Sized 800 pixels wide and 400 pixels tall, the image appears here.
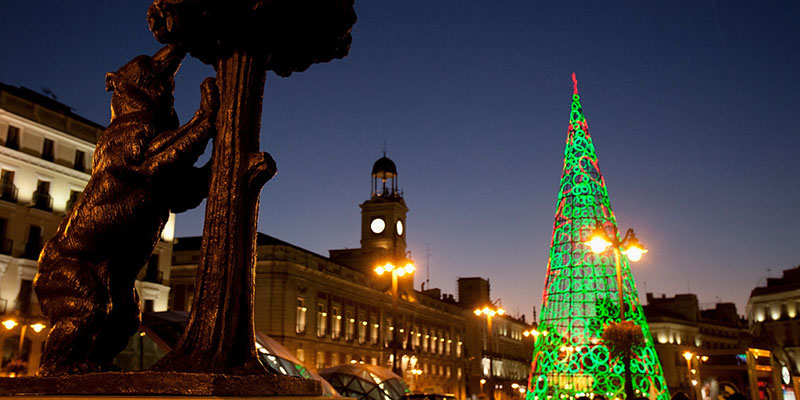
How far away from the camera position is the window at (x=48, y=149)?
33162mm

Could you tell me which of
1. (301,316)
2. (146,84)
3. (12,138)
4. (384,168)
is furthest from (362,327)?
(146,84)

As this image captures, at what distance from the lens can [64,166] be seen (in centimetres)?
3391

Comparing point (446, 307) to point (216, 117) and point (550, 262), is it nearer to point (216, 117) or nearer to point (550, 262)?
point (550, 262)

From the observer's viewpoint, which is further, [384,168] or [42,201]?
[384,168]

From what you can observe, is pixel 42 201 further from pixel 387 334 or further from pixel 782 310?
pixel 782 310

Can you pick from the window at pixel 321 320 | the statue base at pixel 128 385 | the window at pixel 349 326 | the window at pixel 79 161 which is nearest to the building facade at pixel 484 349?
the window at pixel 349 326

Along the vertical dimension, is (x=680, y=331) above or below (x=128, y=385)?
above

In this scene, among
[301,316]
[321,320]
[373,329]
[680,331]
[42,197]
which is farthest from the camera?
[680,331]

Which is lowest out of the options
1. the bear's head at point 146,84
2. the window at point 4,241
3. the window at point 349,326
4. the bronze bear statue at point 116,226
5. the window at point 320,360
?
the window at point 320,360

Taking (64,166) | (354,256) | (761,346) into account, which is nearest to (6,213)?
(64,166)

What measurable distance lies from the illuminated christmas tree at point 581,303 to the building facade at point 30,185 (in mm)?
20401

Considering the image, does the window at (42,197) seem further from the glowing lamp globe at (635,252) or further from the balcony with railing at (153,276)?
the glowing lamp globe at (635,252)

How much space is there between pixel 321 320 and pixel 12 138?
25082mm

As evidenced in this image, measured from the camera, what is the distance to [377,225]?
2518 inches
